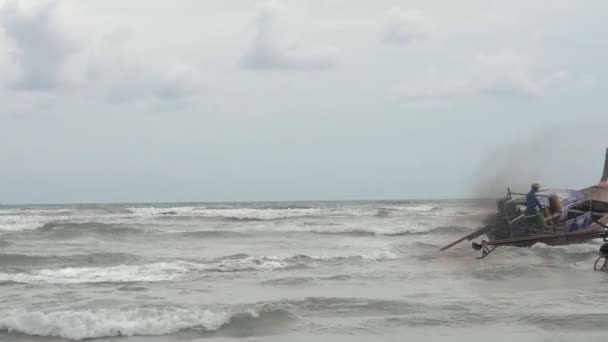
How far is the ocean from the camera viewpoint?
11.7 m

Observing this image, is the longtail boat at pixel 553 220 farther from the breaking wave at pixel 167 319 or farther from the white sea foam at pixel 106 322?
the white sea foam at pixel 106 322

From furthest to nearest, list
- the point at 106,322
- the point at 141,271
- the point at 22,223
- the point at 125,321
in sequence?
1. the point at 22,223
2. the point at 141,271
3. the point at 125,321
4. the point at 106,322

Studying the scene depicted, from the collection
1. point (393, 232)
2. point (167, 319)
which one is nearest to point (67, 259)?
point (167, 319)

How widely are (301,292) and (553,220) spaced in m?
6.81

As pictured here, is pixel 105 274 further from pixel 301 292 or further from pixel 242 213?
pixel 242 213

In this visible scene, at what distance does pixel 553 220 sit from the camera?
695 inches

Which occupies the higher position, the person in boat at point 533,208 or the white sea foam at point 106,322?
the person in boat at point 533,208

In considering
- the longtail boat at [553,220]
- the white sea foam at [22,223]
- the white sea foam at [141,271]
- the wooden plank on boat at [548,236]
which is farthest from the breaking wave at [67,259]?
the white sea foam at [22,223]

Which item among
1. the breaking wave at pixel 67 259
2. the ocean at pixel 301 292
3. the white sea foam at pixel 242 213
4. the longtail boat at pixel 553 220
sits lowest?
the ocean at pixel 301 292

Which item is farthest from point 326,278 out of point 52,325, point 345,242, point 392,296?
point 345,242

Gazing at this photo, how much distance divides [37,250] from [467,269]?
617 inches

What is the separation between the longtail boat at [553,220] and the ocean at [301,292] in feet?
2.96

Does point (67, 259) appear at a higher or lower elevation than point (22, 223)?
lower

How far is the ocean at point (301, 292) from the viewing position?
460 inches
